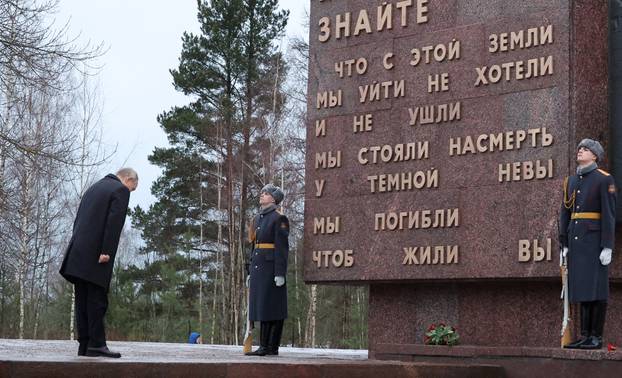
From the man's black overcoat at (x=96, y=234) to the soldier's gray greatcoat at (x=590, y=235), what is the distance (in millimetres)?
3666

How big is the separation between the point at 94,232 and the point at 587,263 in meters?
3.94

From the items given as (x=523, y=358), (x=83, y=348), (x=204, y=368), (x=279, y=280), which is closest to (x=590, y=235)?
(x=523, y=358)

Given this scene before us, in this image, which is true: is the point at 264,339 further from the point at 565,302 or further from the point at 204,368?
the point at 204,368

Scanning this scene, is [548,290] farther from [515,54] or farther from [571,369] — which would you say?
[515,54]

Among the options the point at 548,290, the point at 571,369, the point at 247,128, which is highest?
the point at 247,128

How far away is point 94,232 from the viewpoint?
7.88m

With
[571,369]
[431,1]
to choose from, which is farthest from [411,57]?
[571,369]

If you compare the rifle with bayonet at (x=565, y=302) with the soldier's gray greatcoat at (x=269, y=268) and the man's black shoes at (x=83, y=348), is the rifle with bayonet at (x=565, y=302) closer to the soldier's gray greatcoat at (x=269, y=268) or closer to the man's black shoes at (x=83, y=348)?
the soldier's gray greatcoat at (x=269, y=268)

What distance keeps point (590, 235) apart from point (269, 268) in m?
3.28

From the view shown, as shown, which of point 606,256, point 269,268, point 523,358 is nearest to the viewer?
point 606,256

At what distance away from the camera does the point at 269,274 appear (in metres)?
10.3

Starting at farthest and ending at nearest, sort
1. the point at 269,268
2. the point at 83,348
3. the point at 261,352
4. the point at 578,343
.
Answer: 1. the point at 269,268
2. the point at 261,352
3. the point at 578,343
4. the point at 83,348

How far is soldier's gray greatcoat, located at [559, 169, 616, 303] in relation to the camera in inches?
332

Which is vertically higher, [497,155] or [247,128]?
[247,128]
